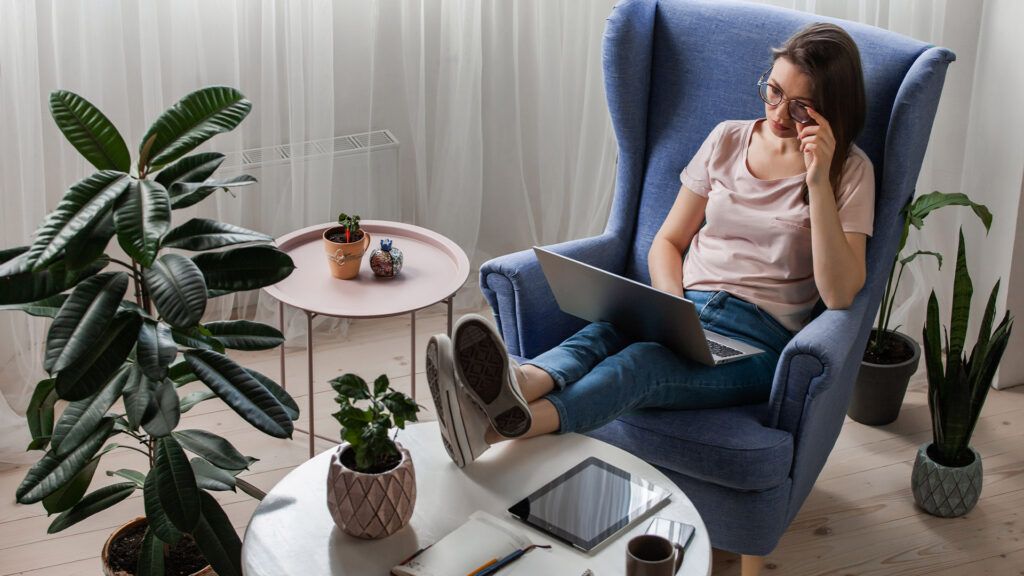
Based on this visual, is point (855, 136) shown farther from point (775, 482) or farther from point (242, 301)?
point (242, 301)

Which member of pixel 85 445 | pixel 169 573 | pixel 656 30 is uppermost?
pixel 656 30

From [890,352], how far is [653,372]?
1064 mm

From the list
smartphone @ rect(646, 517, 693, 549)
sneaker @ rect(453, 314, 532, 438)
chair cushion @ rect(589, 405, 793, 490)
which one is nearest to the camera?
smartphone @ rect(646, 517, 693, 549)

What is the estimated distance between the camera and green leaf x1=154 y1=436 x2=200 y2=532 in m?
1.80

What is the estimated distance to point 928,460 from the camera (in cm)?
253

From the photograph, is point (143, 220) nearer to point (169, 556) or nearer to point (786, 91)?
point (169, 556)

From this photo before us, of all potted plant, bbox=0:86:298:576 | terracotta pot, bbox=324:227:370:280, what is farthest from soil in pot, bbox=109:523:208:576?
terracotta pot, bbox=324:227:370:280

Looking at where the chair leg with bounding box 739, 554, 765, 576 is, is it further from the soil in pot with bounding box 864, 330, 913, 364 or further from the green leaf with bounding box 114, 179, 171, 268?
the green leaf with bounding box 114, 179, 171, 268

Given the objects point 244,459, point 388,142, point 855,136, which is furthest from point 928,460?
point 388,142

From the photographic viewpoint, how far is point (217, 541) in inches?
74.1

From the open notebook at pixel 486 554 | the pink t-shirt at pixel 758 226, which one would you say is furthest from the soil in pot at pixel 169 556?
the pink t-shirt at pixel 758 226

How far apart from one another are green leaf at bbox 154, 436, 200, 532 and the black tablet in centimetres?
53

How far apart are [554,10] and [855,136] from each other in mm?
1411

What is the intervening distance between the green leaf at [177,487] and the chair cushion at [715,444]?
0.83 meters
